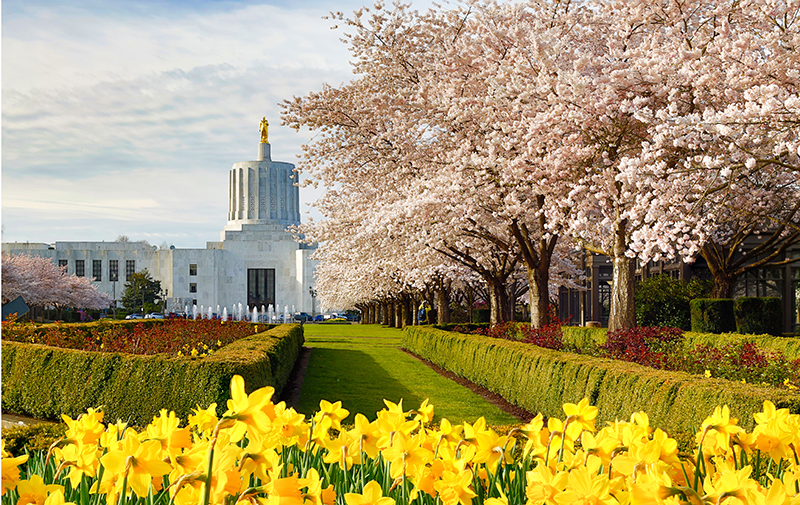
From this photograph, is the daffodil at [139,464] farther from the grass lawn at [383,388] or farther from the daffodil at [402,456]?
the grass lawn at [383,388]

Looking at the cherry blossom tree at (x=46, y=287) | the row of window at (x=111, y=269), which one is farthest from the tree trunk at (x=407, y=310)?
the row of window at (x=111, y=269)

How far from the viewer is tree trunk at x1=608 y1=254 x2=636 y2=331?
12703 millimetres

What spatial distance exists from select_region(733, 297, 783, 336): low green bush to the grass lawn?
24.3 feet

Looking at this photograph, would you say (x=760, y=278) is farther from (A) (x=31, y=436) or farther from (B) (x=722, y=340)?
(A) (x=31, y=436)

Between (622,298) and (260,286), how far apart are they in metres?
89.3

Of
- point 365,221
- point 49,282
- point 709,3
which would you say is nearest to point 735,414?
point 709,3

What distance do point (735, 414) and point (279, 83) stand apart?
4698 mm

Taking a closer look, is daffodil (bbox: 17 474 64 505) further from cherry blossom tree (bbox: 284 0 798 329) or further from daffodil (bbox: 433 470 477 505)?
cherry blossom tree (bbox: 284 0 798 329)

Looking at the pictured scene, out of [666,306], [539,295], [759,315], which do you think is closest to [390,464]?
[539,295]

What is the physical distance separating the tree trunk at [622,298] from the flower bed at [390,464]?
10.4m

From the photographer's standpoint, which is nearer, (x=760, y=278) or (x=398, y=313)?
(x=760, y=278)

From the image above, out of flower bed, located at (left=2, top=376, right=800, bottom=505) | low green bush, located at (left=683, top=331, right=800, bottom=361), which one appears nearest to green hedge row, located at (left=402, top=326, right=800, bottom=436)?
flower bed, located at (left=2, top=376, right=800, bottom=505)

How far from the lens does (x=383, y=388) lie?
13.9 meters

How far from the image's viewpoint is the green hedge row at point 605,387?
568cm
